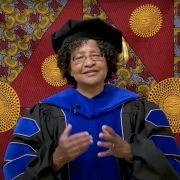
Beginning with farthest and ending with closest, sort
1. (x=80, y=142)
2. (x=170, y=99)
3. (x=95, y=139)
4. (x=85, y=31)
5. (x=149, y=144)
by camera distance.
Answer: (x=170, y=99) < (x=85, y=31) < (x=95, y=139) < (x=149, y=144) < (x=80, y=142)

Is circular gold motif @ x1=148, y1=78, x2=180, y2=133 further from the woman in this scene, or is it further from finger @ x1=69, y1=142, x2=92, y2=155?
finger @ x1=69, y1=142, x2=92, y2=155

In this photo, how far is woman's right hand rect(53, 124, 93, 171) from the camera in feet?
3.28

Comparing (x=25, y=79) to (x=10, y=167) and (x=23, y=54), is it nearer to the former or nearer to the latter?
(x=23, y=54)

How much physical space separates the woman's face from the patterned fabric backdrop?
0.42m

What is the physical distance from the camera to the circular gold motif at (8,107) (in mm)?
1744

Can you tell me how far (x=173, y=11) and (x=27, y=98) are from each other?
987mm

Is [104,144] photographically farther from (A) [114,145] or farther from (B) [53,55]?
(B) [53,55]

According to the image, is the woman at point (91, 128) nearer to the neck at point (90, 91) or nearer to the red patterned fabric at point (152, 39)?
the neck at point (90, 91)

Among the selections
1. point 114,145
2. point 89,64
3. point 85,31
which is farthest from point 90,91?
point 114,145

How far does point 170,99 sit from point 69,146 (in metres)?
0.86

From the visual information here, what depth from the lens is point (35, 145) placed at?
4.09ft

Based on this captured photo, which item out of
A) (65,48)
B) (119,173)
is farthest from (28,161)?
(65,48)

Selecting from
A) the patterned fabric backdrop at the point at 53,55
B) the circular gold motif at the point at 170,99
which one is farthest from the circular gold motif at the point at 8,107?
the circular gold motif at the point at 170,99

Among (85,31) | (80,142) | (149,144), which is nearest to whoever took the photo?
(80,142)
